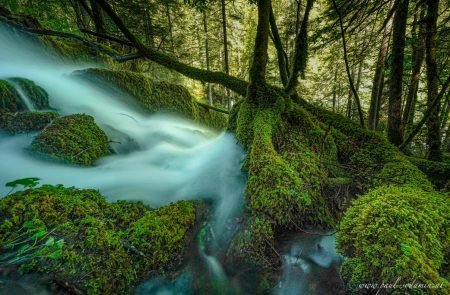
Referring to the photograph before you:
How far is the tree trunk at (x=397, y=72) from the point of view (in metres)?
3.65

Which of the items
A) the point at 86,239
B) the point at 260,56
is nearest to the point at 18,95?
the point at 86,239

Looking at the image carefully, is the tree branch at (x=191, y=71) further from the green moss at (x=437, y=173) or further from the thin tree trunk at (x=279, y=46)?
the green moss at (x=437, y=173)

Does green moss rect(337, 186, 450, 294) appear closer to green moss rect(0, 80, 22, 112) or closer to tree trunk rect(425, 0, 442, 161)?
tree trunk rect(425, 0, 442, 161)

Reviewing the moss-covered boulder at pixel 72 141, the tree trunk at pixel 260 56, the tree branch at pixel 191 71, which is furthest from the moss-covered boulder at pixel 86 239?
the tree branch at pixel 191 71

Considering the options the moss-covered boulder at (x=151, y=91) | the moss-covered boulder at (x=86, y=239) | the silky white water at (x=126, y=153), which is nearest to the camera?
the moss-covered boulder at (x=86, y=239)

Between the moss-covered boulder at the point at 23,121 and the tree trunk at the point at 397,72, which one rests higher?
the tree trunk at the point at 397,72

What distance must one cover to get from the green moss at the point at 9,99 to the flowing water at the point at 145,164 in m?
0.19

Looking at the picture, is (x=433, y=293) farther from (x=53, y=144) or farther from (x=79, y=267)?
(x=53, y=144)

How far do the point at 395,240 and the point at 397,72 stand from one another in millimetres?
3581

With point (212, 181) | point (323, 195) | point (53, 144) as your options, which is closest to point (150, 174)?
point (212, 181)

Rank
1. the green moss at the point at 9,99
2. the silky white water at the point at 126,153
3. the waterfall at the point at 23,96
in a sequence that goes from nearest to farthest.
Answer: the silky white water at the point at 126,153 < the green moss at the point at 9,99 < the waterfall at the point at 23,96

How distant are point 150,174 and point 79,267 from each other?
2428 mm

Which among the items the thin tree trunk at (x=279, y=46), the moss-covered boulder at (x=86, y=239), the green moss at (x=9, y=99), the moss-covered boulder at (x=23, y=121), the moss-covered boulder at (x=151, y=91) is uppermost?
the thin tree trunk at (x=279, y=46)

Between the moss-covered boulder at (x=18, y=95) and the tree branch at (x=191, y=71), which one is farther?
the tree branch at (x=191, y=71)
